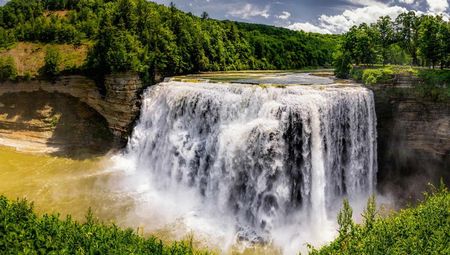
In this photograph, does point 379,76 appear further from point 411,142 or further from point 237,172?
point 237,172

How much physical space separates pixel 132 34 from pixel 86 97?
6.15 m

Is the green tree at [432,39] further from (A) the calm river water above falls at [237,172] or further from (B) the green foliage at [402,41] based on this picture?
(A) the calm river water above falls at [237,172]

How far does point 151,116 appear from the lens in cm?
2588

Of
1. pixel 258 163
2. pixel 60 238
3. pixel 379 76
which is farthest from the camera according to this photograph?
pixel 379 76

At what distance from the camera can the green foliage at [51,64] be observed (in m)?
27.8

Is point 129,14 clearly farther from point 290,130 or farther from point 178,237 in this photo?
point 178,237

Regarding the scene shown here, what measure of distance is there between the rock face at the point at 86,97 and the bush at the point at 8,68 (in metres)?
0.68

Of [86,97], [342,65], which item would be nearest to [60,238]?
[86,97]

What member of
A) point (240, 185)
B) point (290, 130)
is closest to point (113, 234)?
point (240, 185)

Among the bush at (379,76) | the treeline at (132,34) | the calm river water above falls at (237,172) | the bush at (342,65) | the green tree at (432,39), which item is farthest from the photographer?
the bush at (342,65)

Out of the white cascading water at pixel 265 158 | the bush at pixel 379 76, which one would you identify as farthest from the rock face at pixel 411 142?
the white cascading water at pixel 265 158

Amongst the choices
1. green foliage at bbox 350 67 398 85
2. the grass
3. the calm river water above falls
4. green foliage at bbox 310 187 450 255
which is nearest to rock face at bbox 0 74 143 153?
the grass

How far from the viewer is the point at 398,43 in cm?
3147

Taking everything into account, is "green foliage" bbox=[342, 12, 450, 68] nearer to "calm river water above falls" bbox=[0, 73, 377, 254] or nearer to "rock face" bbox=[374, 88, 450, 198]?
"rock face" bbox=[374, 88, 450, 198]
